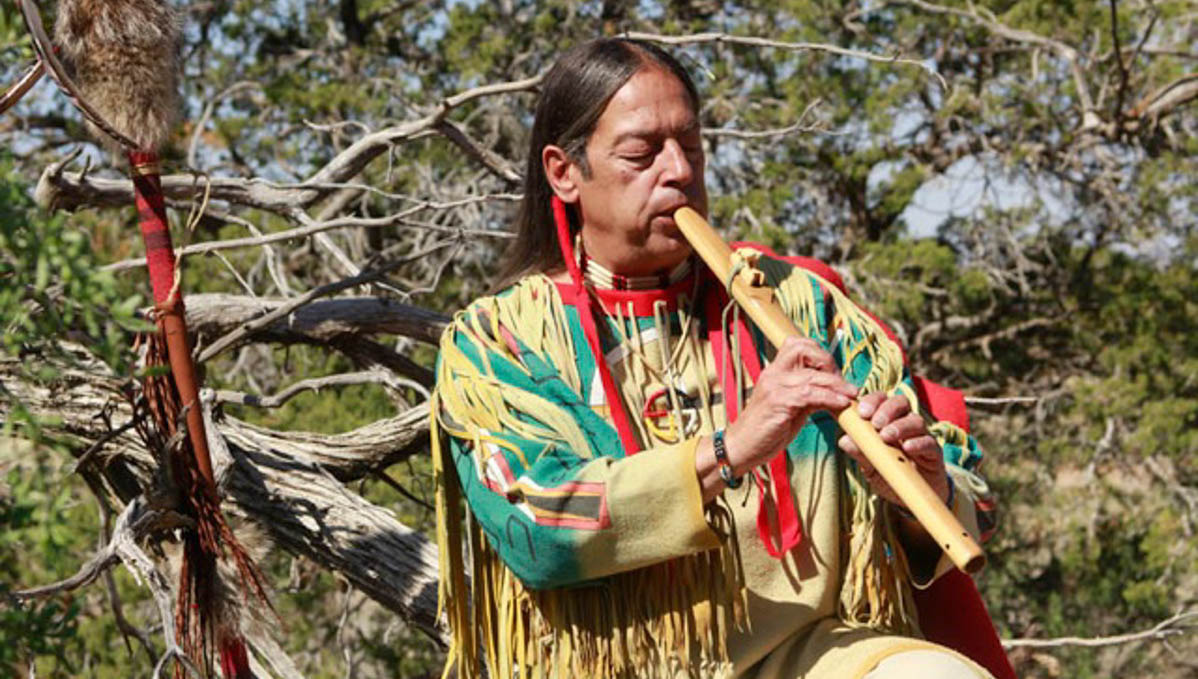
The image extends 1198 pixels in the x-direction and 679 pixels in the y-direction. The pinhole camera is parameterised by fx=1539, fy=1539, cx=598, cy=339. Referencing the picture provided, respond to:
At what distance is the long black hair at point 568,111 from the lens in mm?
2438

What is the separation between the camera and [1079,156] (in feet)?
20.5

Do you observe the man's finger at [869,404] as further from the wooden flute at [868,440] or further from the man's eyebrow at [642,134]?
the man's eyebrow at [642,134]

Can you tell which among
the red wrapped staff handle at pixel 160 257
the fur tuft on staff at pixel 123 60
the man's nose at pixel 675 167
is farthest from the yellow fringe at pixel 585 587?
the fur tuft on staff at pixel 123 60

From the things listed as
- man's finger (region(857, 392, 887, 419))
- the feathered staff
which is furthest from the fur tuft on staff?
man's finger (region(857, 392, 887, 419))

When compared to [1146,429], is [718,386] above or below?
above

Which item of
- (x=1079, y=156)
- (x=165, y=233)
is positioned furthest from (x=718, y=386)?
(x=1079, y=156)

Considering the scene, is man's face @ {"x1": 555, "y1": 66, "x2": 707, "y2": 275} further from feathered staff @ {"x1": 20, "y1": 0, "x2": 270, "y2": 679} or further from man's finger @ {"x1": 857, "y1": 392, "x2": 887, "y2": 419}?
feathered staff @ {"x1": 20, "y1": 0, "x2": 270, "y2": 679}

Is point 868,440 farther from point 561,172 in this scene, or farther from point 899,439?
point 561,172

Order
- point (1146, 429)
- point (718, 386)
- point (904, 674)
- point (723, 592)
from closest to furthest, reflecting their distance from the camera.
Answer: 1. point (904, 674)
2. point (723, 592)
3. point (718, 386)
4. point (1146, 429)

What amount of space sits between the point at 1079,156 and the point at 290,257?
126 inches

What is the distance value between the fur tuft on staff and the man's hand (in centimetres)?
138

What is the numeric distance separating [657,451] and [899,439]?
1.12 ft

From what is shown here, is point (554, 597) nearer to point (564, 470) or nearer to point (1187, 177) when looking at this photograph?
point (564, 470)

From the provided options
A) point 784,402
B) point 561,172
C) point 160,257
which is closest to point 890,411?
point 784,402
